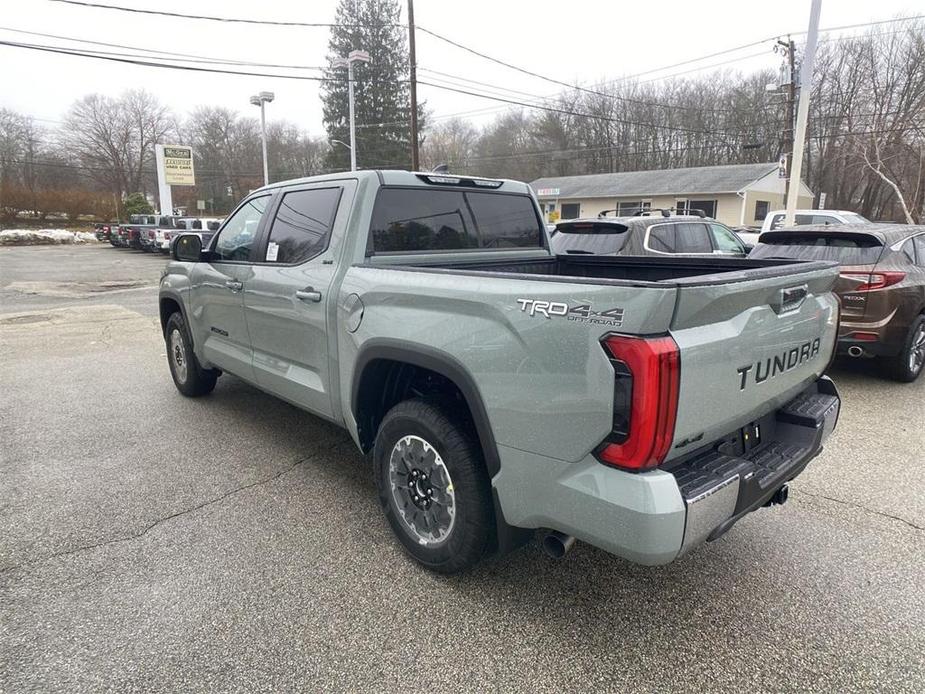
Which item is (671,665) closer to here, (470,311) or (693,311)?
(693,311)

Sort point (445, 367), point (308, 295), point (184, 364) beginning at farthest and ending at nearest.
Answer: point (184, 364)
point (308, 295)
point (445, 367)

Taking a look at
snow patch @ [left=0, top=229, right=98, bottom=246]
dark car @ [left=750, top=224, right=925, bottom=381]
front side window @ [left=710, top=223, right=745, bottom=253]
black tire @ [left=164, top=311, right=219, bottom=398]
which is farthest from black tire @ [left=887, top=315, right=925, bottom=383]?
snow patch @ [left=0, top=229, right=98, bottom=246]

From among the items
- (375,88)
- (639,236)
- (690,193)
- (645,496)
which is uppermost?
(375,88)

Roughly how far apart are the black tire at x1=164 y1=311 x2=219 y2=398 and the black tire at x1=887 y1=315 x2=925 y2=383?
6.78 m

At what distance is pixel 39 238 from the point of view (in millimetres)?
35812

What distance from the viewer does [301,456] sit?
4363mm

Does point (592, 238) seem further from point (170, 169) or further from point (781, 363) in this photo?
point (170, 169)

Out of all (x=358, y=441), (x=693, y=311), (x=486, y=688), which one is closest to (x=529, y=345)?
(x=693, y=311)

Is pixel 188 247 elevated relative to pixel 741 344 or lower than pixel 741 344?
elevated

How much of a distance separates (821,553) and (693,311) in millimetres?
1963

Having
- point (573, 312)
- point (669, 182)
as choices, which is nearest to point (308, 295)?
point (573, 312)

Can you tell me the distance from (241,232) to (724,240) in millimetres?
7947

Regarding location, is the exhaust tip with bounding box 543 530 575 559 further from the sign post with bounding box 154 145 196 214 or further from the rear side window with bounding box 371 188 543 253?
the sign post with bounding box 154 145 196 214

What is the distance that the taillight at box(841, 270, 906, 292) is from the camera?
18.9 ft
